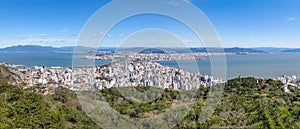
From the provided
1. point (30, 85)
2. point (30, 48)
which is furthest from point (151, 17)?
point (30, 48)

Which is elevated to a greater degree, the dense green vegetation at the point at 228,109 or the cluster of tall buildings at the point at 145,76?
the cluster of tall buildings at the point at 145,76

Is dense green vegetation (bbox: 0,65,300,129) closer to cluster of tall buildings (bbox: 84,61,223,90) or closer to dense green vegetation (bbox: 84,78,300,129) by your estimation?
dense green vegetation (bbox: 84,78,300,129)

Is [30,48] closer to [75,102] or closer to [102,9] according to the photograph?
[75,102]

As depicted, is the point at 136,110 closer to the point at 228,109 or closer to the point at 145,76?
the point at 145,76

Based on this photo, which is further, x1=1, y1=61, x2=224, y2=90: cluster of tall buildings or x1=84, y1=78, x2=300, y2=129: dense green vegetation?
x1=1, y1=61, x2=224, y2=90: cluster of tall buildings

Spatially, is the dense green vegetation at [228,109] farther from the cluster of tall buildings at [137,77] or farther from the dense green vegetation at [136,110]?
the cluster of tall buildings at [137,77]

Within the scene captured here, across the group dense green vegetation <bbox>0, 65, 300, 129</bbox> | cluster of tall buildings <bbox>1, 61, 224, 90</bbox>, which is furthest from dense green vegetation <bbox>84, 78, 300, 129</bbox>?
cluster of tall buildings <bbox>1, 61, 224, 90</bbox>

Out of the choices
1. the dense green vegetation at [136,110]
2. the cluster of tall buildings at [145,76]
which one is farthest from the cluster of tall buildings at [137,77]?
the dense green vegetation at [136,110]

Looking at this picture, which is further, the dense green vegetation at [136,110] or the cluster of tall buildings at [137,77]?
the cluster of tall buildings at [137,77]
